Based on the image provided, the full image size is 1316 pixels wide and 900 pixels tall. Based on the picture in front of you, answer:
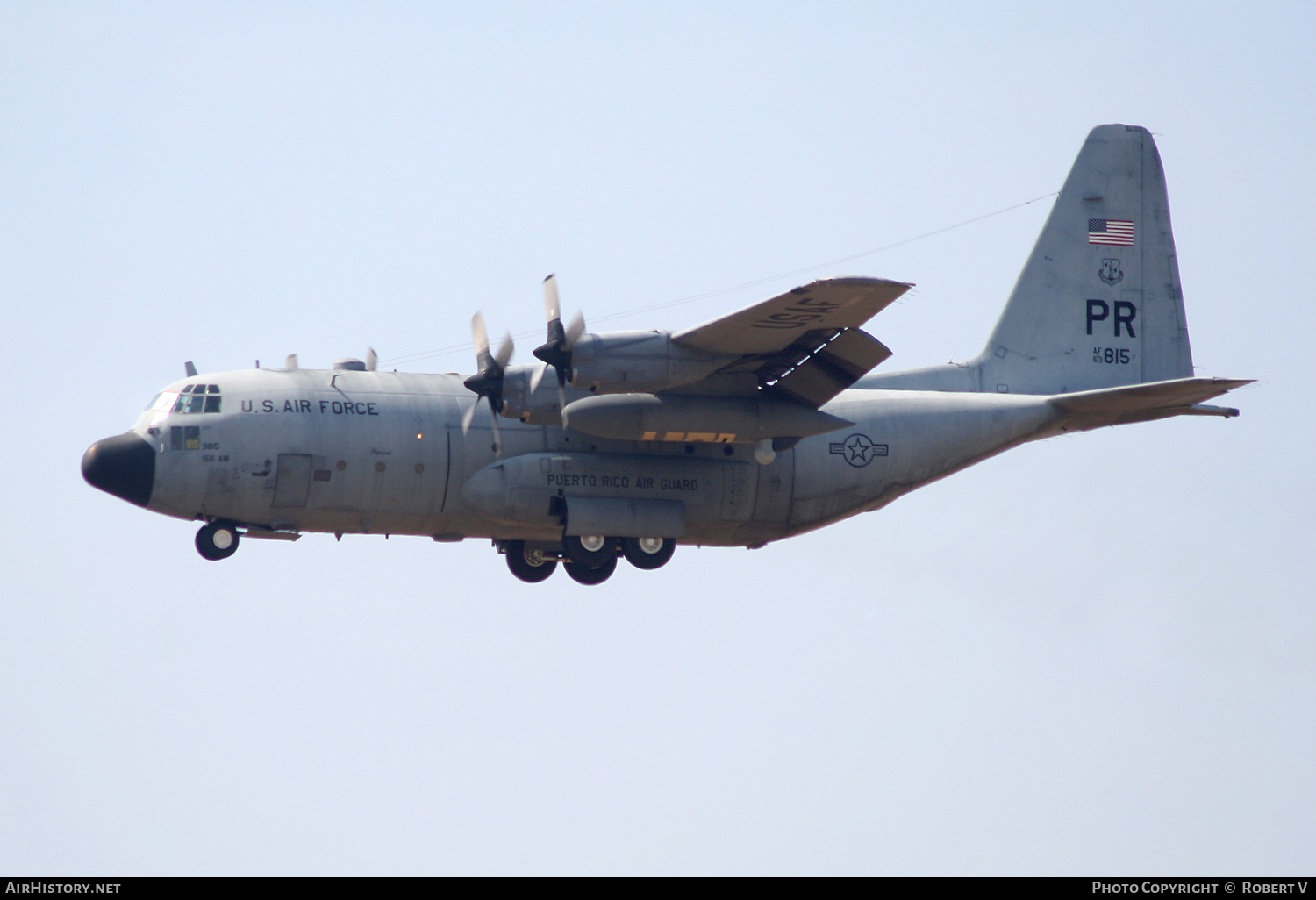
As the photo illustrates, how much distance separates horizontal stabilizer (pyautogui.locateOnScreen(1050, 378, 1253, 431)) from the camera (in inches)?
968

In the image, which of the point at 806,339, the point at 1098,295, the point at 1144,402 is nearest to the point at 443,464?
the point at 806,339

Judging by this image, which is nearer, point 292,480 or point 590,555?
point 292,480

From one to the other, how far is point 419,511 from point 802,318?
627 cm

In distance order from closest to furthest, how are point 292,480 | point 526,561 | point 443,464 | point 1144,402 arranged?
1. point 292,480
2. point 443,464
3. point 1144,402
4. point 526,561

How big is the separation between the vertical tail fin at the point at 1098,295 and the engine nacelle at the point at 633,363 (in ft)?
21.3

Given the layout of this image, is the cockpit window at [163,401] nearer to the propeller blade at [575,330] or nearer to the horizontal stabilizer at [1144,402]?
the propeller blade at [575,330]

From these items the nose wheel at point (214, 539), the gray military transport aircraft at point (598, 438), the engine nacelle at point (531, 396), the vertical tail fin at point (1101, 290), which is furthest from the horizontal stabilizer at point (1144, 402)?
the nose wheel at point (214, 539)

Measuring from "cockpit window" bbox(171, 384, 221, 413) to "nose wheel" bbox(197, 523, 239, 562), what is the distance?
1640 millimetres

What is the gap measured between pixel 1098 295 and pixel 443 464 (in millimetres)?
11875

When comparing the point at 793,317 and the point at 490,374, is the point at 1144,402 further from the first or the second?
the point at 490,374

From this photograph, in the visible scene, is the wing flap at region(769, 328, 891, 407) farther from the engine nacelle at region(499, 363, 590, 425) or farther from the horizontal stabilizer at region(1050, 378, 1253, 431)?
the horizontal stabilizer at region(1050, 378, 1253, 431)

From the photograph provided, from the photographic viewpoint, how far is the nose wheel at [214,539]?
23.9 meters

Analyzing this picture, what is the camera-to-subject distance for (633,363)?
73.8 feet
